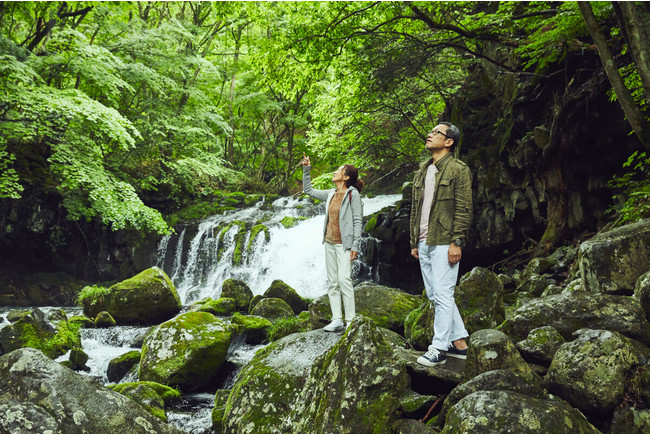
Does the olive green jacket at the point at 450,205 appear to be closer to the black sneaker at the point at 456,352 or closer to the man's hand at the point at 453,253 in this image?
the man's hand at the point at 453,253

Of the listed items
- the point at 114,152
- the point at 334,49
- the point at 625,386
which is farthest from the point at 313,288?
the point at 625,386

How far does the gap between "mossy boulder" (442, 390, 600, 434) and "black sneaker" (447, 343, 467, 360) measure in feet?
4.20

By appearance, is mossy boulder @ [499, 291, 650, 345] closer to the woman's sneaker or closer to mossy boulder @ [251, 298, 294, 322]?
the woman's sneaker

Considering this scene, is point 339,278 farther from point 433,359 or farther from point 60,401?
point 60,401

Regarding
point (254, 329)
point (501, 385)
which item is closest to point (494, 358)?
point (501, 385)

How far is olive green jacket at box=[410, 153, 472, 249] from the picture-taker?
12.4ft

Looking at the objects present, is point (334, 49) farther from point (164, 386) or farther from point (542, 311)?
point (164, 386)

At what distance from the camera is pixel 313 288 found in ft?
49.3

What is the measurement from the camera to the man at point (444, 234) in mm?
3736

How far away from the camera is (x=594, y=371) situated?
279 centimetres

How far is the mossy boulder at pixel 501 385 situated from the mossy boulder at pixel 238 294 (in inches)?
389

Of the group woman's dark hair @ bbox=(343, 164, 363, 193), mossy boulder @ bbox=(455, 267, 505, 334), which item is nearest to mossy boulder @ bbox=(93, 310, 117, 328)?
woman's dark hair @ bbox=(343, 164, 363, 193)

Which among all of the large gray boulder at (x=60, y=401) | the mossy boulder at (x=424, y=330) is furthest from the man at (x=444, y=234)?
the large gray boulder at (x=60, y=401)

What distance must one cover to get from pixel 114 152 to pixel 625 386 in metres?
18.9
